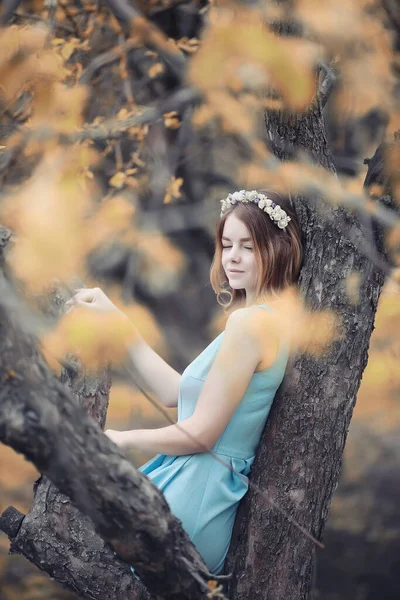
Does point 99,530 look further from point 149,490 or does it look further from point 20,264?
point 20,264

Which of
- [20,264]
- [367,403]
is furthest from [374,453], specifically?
[20,264]

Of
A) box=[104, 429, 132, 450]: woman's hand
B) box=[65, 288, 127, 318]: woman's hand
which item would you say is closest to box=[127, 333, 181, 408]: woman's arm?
box=[65, 288, 127, 318]: woman's hand

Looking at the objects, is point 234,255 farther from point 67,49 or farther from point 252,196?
point 67,49

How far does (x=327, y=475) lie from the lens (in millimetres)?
1650

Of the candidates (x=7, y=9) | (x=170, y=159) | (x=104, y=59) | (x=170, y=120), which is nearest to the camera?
(x=7, y=9)

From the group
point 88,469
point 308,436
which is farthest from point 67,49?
point 88,469

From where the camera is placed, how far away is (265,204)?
1.73 m

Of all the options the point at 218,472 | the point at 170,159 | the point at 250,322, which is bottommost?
the point at 170,159

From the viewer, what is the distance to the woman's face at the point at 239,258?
5.75ft

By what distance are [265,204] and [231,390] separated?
0.49 meters

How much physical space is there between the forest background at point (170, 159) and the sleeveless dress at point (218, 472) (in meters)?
0.33

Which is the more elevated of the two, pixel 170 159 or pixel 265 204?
pixel 265 204

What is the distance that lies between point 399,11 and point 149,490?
187cm

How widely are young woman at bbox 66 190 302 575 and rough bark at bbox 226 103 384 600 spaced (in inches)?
1.6
